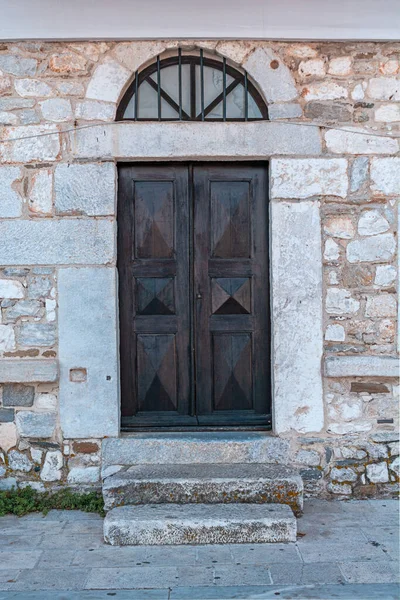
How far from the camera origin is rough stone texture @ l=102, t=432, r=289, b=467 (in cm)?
442

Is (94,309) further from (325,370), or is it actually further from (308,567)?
(308,567)

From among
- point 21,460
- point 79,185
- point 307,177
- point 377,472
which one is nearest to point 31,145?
point 79,185

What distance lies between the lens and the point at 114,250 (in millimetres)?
4480

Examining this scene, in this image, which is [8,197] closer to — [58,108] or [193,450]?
[58,108]

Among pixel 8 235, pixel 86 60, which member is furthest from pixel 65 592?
pixel 86 60

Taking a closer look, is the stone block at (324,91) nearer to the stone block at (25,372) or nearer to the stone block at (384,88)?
the stone block at (384,88)

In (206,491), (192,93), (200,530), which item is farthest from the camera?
(192,93)

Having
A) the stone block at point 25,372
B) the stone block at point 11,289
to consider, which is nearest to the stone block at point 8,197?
the stone block at point 11,289

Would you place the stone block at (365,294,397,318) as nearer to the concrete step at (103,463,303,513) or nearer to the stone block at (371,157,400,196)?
the stone block at (371,157,400,196)

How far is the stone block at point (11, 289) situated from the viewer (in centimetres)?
447

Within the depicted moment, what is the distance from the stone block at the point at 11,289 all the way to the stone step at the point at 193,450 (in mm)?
1196

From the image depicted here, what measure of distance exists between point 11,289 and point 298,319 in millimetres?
2015

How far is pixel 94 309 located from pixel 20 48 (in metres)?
1.89

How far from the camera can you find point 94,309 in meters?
4.47
